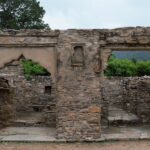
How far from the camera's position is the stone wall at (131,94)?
19219 mm

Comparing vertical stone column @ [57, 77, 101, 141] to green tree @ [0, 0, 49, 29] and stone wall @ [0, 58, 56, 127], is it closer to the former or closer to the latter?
stone wall @ [0, 58, 56, 127]

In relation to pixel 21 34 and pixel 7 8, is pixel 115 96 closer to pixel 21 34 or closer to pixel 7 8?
pixel 21 34

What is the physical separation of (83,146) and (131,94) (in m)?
8.16

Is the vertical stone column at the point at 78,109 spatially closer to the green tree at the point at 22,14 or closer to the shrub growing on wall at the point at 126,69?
the shrub growing on wall at the point at 126,69

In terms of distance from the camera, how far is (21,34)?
15242 millimetres

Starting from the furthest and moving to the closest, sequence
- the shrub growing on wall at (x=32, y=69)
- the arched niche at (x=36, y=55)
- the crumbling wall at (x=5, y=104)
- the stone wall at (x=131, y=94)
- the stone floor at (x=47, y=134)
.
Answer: the shrub growing on wall at (x=32, y=69)
the stone wall at (x=131, y=94)
the crumbling wall at (x=5, y=104)
the arched niche at (x=36, y=55)
the stone floor at (x=47, y=134)

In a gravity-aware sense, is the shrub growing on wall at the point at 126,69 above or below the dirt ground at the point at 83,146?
above

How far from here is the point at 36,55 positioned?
15391 millimetres

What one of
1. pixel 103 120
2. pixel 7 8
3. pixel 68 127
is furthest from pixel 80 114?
pixel 7 8

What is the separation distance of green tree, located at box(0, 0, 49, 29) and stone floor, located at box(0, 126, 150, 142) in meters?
23.2

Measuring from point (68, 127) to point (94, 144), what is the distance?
1069 mm

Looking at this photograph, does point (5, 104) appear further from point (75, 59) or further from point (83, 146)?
point (83, 146)

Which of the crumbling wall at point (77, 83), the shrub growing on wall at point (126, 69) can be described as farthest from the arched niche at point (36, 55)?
the shrub growing on wall at point (126, 69)

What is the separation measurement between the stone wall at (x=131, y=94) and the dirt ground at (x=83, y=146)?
4.75 metres
